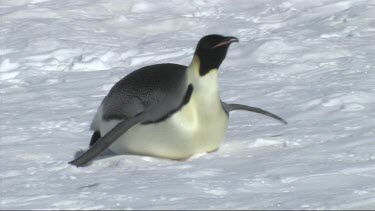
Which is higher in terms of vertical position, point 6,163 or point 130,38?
point 6,163

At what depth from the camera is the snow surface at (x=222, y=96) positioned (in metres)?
4.32

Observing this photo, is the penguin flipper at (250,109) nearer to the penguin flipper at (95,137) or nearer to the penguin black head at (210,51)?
the penguin black head at (210,51)

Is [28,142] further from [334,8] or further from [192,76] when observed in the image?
[334,8]

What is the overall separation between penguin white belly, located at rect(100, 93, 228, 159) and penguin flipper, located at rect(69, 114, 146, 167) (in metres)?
0.08

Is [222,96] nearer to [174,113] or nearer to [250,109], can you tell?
[250,109]

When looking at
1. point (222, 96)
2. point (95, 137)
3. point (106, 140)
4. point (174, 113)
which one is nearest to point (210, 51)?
point (174, 113)

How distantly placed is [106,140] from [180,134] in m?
0.34

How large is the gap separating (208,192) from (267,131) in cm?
147

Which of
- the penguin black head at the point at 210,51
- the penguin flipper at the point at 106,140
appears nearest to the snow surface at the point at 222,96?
the penguin flipper at the point at 106,140

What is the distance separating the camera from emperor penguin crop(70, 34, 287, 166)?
504cm

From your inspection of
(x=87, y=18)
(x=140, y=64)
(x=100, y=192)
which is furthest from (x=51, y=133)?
(x=87, y=18)

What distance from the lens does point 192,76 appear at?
5098 millimetres

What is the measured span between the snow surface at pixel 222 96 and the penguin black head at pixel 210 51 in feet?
1.41

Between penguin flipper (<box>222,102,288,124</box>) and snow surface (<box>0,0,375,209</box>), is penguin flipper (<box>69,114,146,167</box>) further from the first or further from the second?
penguin flipper (<box>222,102,288,124</box>)
